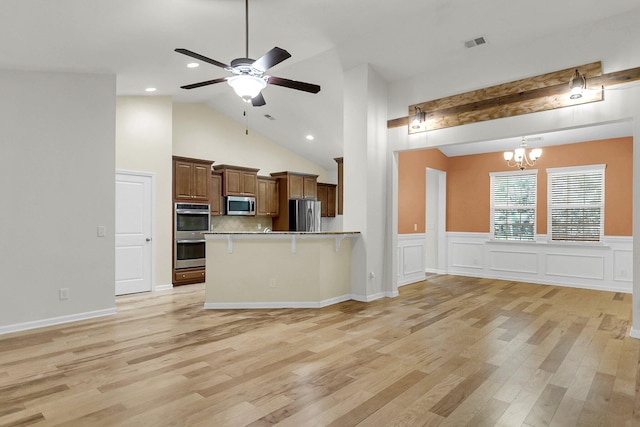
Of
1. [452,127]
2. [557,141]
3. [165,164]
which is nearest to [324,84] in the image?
[452,127]

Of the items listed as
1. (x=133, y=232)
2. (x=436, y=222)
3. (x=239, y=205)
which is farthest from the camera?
(x=436, y=222)

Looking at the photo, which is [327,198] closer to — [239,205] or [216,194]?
[239,205]

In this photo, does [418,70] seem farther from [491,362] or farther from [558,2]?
[491,362]

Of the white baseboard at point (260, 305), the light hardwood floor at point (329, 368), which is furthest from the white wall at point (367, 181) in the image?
the white baseboard at point (260, 305)

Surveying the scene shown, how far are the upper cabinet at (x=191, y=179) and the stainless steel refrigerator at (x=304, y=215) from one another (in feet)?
7.37

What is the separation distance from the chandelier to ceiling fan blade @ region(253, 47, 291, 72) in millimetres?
5119

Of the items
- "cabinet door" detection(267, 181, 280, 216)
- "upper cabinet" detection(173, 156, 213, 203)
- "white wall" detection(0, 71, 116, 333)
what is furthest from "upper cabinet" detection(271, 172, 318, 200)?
"white wall" detection(0, 71, 116, 333)

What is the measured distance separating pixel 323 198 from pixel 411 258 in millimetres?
3552

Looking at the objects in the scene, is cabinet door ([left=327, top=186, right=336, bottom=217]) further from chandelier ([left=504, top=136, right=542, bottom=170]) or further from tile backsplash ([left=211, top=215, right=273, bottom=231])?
chandelier ([left=504, top=136, right=542, bottom=170])

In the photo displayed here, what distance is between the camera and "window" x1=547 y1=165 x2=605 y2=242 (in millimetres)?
6641

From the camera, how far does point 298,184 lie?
29.9ft

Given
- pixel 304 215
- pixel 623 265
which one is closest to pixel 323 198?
pixel 304 215

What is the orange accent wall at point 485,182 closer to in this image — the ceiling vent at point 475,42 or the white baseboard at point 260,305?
the ceiling vent at point 475,42

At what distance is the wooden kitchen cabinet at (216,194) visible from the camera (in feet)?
25.3
